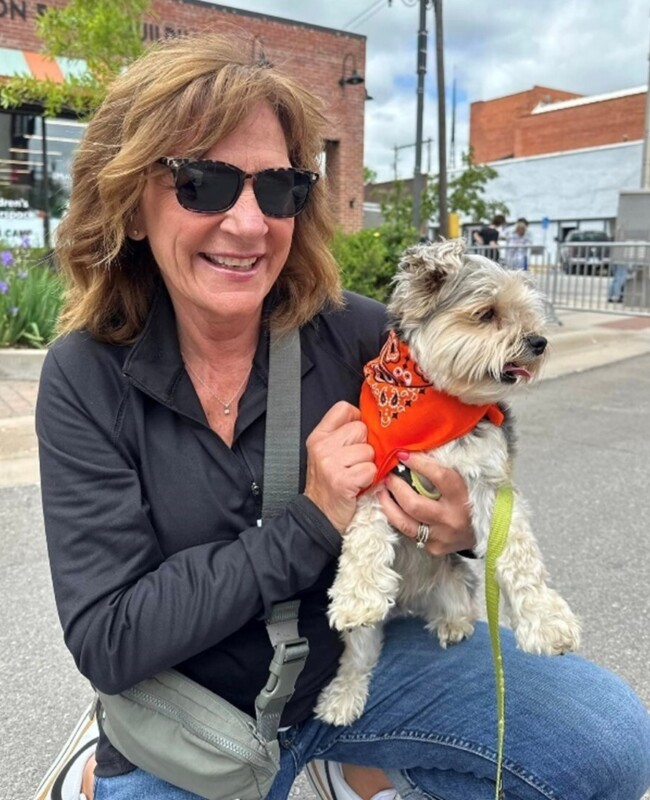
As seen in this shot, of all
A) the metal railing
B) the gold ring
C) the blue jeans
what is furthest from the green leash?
the metal railing

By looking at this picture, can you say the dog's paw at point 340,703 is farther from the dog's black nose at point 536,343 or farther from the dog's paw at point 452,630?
the dog's black nose at point 536,343

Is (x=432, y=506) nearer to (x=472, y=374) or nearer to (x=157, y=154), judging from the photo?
(x=472, y=374)

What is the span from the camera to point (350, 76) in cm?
1883

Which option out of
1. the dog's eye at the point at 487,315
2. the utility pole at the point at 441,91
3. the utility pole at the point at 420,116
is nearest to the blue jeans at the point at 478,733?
the dog's eye at the point at 487,315

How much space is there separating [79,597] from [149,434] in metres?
0.41

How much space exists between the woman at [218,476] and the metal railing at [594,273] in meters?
12.5

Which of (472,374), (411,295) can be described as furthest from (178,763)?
(411,295)

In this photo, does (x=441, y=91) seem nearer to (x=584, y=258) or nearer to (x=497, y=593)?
(x=584, y=258)

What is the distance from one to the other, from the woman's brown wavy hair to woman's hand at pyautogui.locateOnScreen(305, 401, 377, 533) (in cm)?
33

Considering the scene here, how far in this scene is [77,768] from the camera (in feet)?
6.72

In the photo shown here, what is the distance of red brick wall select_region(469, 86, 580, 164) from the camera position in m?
62.4

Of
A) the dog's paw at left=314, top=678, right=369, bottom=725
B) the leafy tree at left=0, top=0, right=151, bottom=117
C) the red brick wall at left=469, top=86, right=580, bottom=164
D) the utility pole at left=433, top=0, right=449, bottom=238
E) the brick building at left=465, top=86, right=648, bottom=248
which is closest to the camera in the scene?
the dog's paw at left=314, top=678, right=369, bottom=725

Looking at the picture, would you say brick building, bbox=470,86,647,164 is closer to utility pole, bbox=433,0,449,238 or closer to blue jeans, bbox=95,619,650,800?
utility pole, bbox=433,0,449,238

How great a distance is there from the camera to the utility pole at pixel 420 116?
12523 mm
